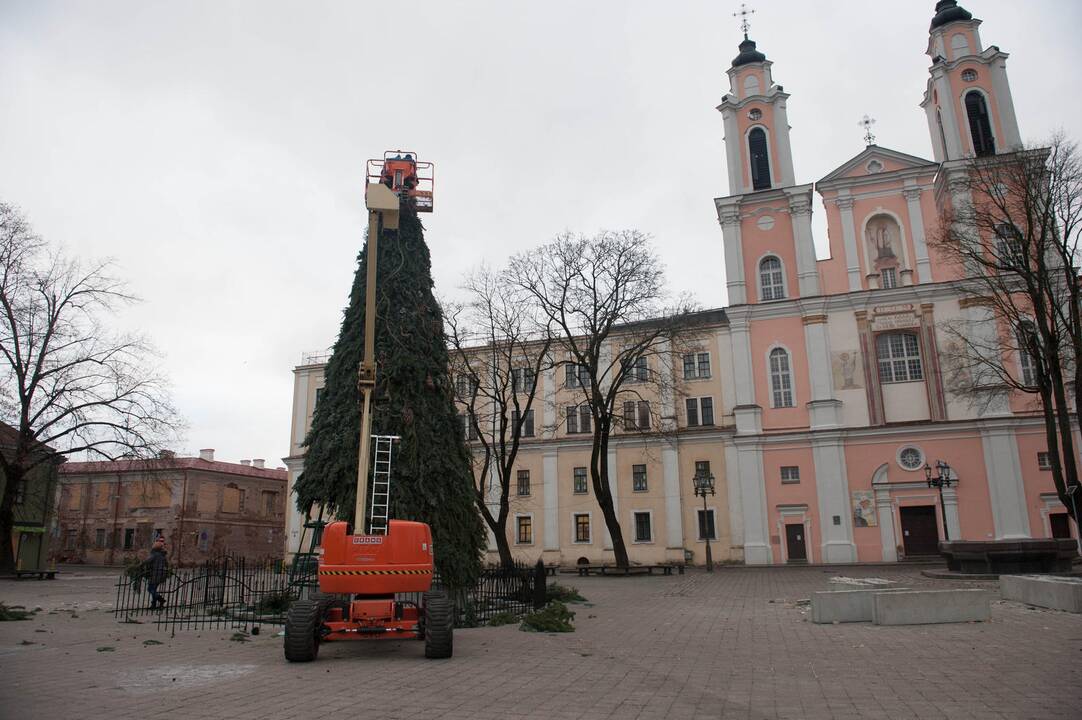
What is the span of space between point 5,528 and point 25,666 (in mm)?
A: 25489

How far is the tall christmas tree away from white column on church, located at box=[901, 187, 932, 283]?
31.4 metres

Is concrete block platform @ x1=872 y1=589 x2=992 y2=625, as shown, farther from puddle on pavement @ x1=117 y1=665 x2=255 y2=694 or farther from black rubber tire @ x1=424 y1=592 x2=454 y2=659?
puddle on pavement @ x1=117 y1=665 x2=255 y2=694

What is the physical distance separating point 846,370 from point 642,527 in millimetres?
13833

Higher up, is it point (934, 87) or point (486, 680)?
point (934, 87)

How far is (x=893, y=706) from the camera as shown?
6.75 meters

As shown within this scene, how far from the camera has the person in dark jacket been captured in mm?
16516

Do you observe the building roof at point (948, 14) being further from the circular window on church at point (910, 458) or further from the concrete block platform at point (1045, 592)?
the concrete block platform at point (1045, 592)

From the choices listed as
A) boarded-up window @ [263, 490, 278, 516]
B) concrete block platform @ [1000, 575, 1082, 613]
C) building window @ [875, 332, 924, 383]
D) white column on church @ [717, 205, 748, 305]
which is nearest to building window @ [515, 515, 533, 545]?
white column on church @ [717, 205, 748, 305]

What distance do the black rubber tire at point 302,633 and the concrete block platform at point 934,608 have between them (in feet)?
30.1

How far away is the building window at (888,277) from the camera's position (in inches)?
1517

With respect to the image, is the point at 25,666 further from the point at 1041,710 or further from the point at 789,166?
the point at 789,166

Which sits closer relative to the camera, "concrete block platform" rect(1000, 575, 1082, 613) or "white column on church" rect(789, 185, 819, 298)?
"concrete block platform" rect(1000, 575, 1082, 613)

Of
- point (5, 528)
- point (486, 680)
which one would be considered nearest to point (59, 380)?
point (5, 528)

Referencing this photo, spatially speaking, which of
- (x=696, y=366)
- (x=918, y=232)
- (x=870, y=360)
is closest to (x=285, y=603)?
(x=696, y=366)
